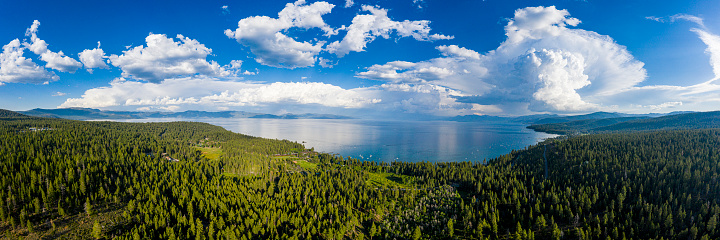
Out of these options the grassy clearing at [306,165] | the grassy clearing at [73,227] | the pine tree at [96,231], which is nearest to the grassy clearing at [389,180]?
the grassy clearing at [306,165]

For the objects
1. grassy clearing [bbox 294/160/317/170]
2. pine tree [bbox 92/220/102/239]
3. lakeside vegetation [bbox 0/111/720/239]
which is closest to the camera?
pine tree [bbox 92/220/102/239]

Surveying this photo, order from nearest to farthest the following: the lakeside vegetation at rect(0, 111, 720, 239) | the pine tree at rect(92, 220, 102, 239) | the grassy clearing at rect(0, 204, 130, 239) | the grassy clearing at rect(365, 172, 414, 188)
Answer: the grassy clearing at rect(0, 204, 130, 239), the pine tree at rect(92, 220, 102, 239), the lakeside vegetation at rect(0, 111, 720, 239), the grassy clearing at rect(365, 172, 414, 188)

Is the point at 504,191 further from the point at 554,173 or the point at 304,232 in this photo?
the point at 304,232

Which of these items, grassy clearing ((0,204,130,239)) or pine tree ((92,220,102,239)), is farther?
pine tree ((92,220,102,239))

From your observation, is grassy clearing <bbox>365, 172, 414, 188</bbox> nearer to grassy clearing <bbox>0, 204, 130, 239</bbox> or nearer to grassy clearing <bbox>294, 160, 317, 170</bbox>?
grassy clearing <bbox>294, 160, 317, 170</bbox>

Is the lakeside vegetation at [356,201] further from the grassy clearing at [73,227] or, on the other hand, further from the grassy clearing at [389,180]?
the grassy clearing at [389,180]

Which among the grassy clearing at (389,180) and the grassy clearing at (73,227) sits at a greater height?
the grassy clearing at (73,227)

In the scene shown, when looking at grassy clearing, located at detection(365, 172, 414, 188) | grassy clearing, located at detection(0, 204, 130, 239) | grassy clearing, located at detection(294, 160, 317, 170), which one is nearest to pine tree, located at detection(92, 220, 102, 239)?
grassy clearing, located at detection(0, 204, 130, 239)

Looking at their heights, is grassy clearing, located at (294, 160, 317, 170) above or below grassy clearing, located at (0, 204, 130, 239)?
above
